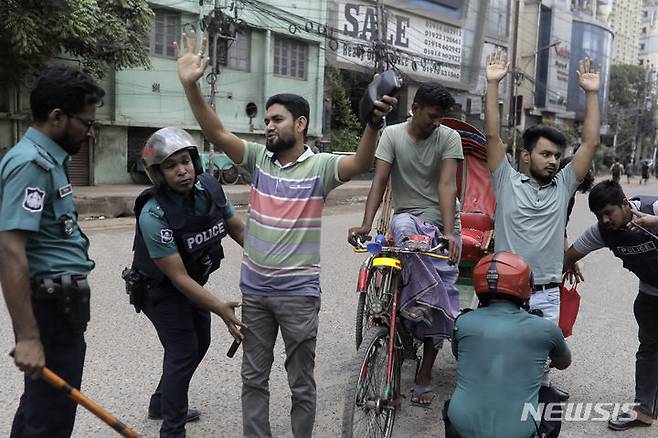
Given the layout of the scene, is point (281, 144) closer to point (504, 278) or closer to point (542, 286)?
point (504, 278)

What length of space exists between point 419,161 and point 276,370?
1.91 m

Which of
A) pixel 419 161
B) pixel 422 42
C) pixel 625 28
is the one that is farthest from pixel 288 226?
pixel 625 28

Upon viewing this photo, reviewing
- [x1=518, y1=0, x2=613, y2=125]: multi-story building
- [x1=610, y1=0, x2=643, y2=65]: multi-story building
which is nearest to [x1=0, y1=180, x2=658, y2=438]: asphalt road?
[x1=518, y1=0, x2=613, y2=125]: multi-story building

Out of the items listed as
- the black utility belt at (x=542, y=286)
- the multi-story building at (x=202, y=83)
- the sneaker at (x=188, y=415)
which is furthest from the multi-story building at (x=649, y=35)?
the sneaker at (x=188, y=415)

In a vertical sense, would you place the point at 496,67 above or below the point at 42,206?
above

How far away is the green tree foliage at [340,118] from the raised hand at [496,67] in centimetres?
2222

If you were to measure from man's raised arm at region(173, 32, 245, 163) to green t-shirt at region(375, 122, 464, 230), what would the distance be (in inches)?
46.6

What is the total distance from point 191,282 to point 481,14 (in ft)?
115

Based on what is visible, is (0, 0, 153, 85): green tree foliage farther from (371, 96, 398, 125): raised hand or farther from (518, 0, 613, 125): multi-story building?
(518, 0, 613, 125): multi-story building

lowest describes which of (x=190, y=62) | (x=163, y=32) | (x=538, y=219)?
(x=538, y=219)

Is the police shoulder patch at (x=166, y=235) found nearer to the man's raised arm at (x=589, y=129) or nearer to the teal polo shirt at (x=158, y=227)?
the teal polo shirt at (x=158, y=227)

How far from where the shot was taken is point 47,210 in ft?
7.61

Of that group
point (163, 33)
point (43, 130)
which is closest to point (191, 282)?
point (43, 130)

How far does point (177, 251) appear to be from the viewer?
2.96 m
